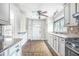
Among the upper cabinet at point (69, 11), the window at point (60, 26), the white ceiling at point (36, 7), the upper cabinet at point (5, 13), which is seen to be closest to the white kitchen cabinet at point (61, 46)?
the window at point (60, 26)

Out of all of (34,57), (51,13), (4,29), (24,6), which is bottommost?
(34,57)

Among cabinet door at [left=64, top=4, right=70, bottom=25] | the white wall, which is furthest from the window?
the white wall

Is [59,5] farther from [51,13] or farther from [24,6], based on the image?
[24,6]

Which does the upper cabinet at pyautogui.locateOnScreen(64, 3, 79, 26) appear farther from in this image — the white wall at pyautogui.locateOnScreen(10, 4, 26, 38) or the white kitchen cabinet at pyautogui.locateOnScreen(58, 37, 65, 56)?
the white wall at pyautogui.locateOnScreen(10, 4, 26, 38)

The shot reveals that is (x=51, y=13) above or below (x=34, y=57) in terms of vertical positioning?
above

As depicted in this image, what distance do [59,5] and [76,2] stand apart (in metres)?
0.27

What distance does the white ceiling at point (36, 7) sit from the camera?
1885 mm

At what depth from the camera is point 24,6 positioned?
189cm

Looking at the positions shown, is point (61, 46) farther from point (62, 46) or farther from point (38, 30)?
point (38, 30)

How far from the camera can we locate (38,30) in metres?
1.96

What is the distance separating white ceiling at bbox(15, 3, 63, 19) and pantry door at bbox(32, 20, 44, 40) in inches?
5.9

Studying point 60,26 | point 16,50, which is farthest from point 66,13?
point 16,50

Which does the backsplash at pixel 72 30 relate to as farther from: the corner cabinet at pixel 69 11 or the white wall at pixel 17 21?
the white wall at pixel 17 21

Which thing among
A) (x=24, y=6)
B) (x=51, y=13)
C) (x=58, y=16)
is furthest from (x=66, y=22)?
(x=24, y=6)
